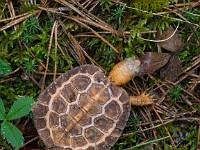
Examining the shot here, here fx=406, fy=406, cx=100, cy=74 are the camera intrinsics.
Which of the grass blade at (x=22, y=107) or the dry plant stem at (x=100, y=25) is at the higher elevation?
the dry plant stem at (x=100, y=25)

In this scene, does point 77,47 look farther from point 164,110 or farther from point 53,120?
point 164,110

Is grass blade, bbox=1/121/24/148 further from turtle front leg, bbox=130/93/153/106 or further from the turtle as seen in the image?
turtle front leg, bbox=130/93/153/106

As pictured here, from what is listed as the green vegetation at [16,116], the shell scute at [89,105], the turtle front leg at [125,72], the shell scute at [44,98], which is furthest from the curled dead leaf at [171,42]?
the green vegetation at [16,116]

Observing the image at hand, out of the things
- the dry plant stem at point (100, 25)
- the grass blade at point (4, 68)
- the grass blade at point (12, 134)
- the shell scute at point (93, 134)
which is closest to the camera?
the grass blade at point (12, 134)

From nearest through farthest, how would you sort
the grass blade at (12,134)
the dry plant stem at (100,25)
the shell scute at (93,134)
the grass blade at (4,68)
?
the grass blade at (12,134) < the grass blade at (4,68) < the shell scute at (93,134) < the dry plant stem at (100,25)

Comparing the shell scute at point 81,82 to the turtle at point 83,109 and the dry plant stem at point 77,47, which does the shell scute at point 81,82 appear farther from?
the dry plant stem at point 77,47

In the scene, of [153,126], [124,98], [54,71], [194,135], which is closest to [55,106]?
[54,71]

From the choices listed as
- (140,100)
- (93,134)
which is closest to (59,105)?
(93,134)

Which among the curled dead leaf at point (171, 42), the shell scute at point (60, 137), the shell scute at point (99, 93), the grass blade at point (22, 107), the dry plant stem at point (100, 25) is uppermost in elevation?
the dry plant stem at point (100, 25)

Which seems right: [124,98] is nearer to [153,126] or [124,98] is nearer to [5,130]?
[153,126]
